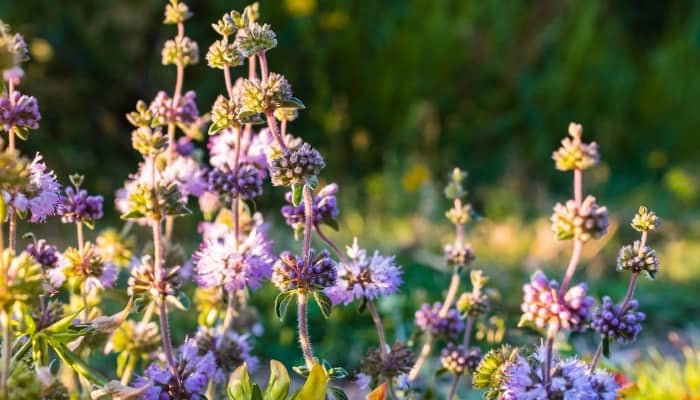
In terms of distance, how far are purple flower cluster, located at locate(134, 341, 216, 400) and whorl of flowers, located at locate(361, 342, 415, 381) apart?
10.5 inches

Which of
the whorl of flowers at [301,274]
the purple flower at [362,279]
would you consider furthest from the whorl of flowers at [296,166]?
the purple flower at [362,279]

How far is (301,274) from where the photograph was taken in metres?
1.14

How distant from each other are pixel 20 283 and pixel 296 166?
0.37 meters

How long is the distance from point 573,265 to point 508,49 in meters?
5.66

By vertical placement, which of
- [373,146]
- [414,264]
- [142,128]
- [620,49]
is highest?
[620,49]

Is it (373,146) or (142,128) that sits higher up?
(373,146)

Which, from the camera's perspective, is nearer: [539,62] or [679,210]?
[679,210]

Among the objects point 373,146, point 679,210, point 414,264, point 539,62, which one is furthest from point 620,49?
point 414,264

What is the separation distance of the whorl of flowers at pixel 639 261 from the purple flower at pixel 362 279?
1.11ft

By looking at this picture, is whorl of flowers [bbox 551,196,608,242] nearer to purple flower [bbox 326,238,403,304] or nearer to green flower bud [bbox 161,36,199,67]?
purple flower [bbox 326,238,403,304]

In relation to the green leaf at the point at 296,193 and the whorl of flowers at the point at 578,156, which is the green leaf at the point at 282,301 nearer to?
the green leaf at the point at 296,193

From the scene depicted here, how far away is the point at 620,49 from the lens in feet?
24.5

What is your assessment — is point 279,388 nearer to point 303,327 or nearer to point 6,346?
point 303,327

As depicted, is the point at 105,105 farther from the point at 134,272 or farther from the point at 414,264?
the point at 134,272
